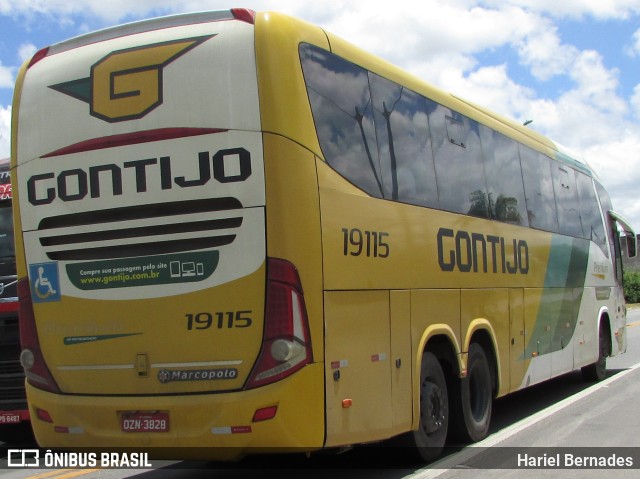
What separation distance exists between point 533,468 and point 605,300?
7.93 meters

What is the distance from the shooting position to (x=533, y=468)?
7457 mm

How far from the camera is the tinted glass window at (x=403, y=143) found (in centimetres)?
733

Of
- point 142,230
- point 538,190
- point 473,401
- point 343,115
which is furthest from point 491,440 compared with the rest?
point 142,230

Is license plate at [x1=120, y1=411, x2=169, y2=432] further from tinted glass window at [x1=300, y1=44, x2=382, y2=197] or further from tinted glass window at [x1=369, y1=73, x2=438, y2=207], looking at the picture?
tinted glass window at [x1=369, y1=73, x2=438, y2=207]

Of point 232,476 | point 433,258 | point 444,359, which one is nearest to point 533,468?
point 444,359

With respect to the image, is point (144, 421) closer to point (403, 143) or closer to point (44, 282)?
point (44, 282)

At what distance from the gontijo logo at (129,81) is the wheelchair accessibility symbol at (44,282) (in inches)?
53.8

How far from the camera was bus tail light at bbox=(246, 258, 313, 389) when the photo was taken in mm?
5859

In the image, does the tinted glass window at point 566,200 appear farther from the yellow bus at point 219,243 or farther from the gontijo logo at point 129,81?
the gontijo logo at point 129,81

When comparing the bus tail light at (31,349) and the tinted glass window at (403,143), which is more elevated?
the tinted glass window at (403,143)

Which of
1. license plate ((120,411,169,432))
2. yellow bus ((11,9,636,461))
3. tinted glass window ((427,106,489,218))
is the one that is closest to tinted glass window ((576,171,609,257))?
tinted glass window ((427,106,489,218))

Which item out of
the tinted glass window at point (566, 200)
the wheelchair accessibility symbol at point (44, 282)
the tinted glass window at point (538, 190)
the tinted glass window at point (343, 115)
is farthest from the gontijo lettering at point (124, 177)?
the tinted glass window at point (566, 200)

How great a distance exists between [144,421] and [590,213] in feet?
33.8

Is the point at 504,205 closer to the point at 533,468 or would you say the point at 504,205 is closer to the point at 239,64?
the point at 533,468
